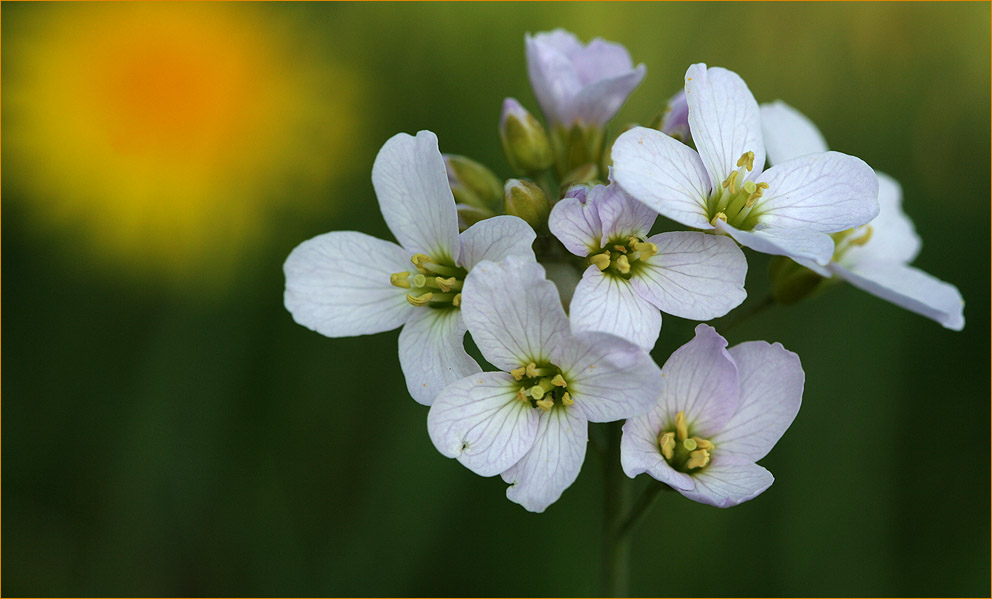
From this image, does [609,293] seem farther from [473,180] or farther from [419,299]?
[473,180]

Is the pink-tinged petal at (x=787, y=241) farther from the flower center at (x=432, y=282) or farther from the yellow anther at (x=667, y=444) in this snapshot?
the flower center at (x=432, y=282)

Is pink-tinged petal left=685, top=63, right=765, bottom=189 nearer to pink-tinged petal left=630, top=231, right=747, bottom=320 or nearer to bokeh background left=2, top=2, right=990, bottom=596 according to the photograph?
pink-tinged petal left=630, top=231, right=747, bottom=320

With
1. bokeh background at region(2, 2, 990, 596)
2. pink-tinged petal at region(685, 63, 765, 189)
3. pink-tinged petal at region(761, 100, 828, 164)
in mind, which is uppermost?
pink-tinged petal at region(685, 63, 765, 189)

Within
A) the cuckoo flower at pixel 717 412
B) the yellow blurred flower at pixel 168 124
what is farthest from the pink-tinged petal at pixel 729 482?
the yellow blurred flower at pixel 168 124

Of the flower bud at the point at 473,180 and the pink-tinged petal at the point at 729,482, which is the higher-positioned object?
the flower bud at the point at 473,180

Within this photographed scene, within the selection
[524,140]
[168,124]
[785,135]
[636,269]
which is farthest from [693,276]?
[168,124]

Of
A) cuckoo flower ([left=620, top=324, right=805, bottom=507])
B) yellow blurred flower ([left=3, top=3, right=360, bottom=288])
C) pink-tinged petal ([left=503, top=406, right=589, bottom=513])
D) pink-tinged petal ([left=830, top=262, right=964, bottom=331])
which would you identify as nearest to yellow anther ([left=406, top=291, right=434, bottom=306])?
pink-tinged petal ([left=503, top=406, right=589, bottom=513])
